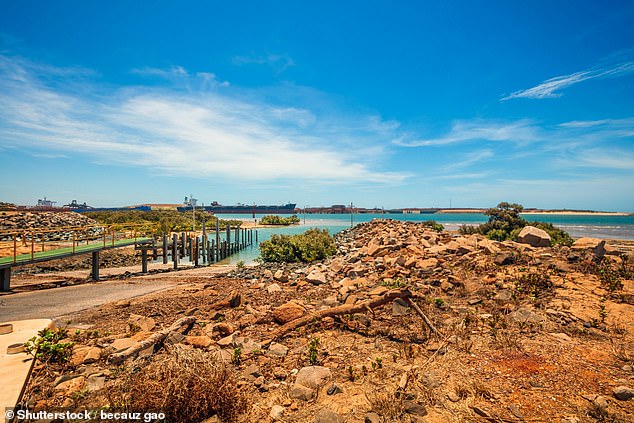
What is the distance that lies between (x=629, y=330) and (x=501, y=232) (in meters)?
24.6

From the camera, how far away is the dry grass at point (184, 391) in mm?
3838

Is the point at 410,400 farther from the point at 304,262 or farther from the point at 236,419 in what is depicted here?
the point at 304,262

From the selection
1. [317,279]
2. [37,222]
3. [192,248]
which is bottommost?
[192,248]

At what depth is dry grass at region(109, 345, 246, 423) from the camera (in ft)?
12.6

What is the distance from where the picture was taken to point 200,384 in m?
4.00

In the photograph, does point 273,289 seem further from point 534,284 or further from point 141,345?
point 534,284

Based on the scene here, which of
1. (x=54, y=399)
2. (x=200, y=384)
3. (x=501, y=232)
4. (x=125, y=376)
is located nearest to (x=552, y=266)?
(x=200, y=384)

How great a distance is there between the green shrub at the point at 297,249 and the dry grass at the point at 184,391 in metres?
18.3

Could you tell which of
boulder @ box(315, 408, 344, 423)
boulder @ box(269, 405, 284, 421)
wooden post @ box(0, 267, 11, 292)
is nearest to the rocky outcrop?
wooden post @ box(0, 267, 11, 292)

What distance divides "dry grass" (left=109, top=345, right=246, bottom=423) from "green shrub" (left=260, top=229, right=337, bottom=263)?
18276 mm

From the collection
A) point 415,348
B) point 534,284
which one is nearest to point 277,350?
point 415,348

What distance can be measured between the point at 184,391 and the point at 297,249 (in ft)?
65.1

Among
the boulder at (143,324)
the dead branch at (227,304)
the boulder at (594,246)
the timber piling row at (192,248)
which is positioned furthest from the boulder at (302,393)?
the timber piling row at (192,248)

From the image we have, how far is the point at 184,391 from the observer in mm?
3898
